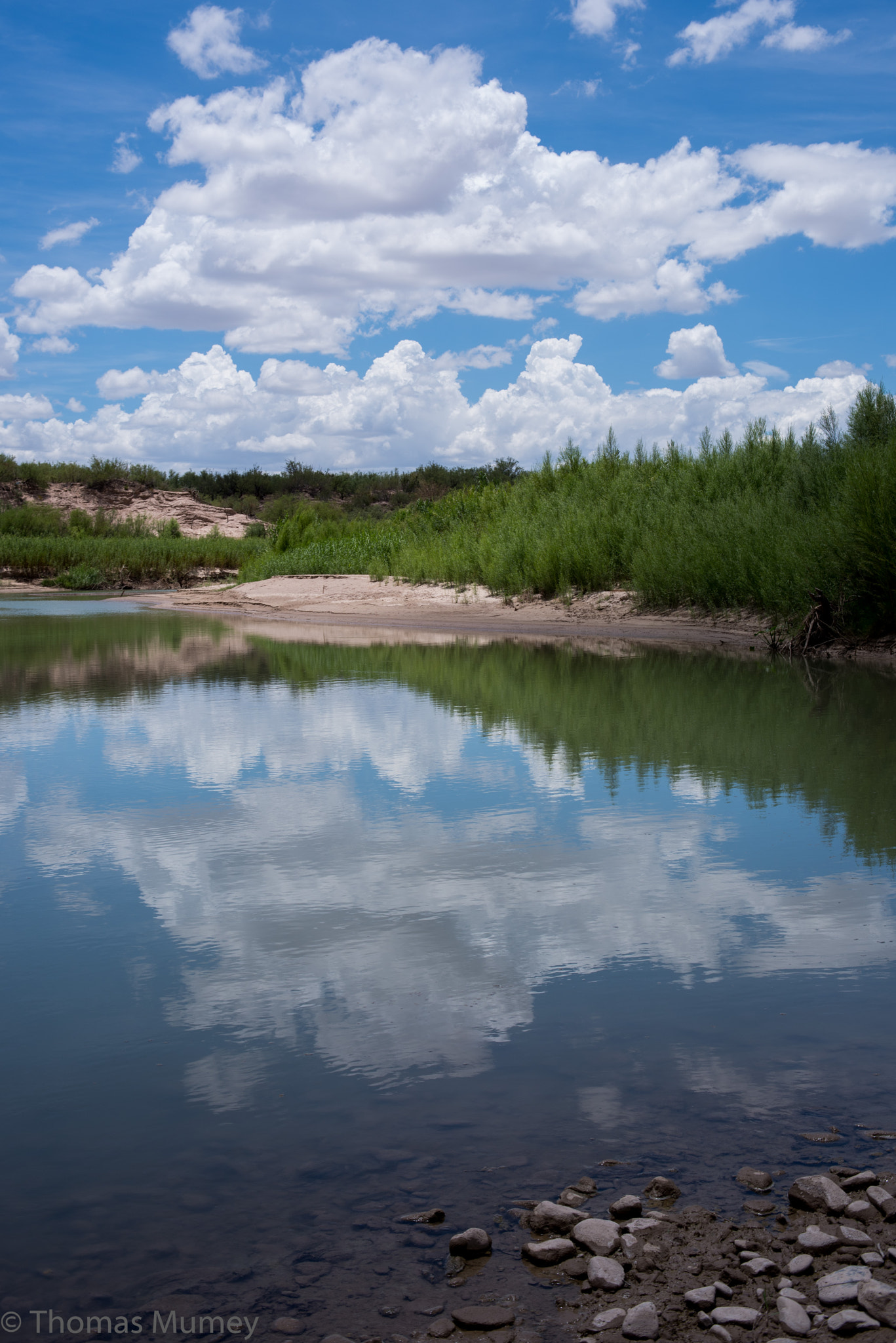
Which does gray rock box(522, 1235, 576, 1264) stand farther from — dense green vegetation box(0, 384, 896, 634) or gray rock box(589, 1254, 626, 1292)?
dense green vegetation box(0, 384, 896, 634)

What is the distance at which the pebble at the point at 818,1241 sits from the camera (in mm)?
2252

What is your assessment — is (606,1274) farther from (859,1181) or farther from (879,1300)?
(859,1181)

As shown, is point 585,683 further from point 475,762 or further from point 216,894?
point 216,894

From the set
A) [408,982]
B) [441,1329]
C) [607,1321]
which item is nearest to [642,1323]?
[607,1321]

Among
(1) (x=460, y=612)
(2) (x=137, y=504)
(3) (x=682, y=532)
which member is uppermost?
(2) (x=137, y=504)

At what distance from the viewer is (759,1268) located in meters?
2.20

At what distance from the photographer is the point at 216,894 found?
4.76 metres

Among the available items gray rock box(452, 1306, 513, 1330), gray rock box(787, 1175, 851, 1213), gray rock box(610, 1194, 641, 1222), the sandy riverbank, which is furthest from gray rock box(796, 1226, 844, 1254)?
the sandy riverbank

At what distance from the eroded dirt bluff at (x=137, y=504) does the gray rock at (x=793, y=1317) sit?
5704 cm

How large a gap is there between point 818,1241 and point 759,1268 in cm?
16

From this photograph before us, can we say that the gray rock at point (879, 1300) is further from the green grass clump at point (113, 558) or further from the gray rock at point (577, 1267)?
the green grass clump at point (113, 558)

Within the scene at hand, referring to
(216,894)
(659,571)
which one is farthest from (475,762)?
(659,571)

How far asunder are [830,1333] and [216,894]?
330 centimetres

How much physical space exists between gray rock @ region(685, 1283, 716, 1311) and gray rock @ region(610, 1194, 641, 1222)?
0.27 m
